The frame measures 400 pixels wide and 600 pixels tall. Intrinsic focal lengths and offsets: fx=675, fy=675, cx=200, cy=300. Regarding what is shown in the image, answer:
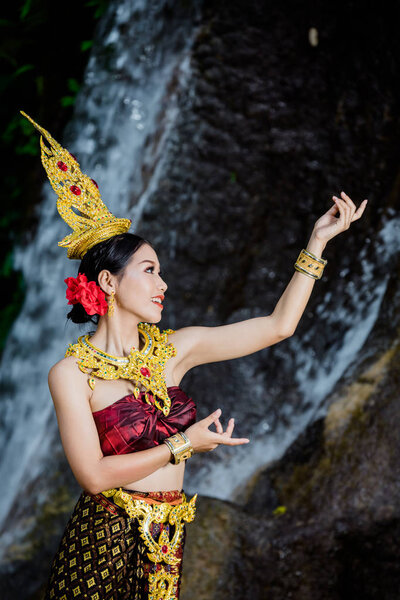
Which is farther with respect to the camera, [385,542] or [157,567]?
[385,542]

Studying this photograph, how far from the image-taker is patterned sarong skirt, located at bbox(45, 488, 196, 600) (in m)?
2.19

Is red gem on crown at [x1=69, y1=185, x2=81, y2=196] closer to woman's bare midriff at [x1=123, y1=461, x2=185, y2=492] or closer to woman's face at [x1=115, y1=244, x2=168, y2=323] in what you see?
woman's face at [x1=115, y1=244, x2=168, y2=323]

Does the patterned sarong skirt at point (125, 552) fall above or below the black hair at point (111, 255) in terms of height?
below

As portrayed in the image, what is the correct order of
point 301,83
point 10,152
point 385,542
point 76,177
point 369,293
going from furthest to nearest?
point 10,152, point 301,83, point 369,293, point 385,542, point 76,177

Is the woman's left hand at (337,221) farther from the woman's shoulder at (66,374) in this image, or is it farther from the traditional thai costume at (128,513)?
the woman's shoulder at (66,374)

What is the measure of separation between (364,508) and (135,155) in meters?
2.74

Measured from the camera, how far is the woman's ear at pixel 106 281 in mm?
2293

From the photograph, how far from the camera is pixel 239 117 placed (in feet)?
15.0

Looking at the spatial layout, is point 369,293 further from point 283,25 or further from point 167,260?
point 283,25

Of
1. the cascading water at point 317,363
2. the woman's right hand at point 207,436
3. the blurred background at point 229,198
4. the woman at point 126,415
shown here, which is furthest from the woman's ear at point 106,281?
the cascading water at point 317,363

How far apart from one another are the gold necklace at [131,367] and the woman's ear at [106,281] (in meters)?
0.19

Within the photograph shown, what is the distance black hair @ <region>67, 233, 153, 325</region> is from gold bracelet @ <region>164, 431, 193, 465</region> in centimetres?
58

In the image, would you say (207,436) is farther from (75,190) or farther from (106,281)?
(75,190)

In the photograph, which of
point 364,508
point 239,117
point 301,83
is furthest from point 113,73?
point 364,508
